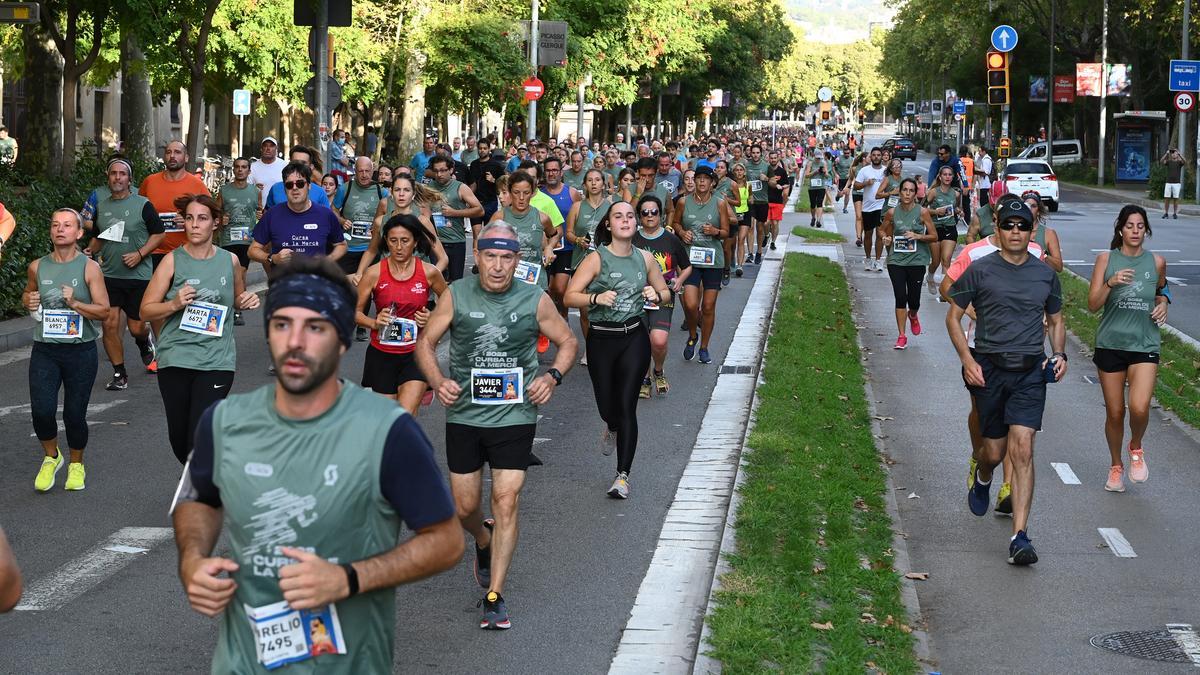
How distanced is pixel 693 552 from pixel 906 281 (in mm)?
9190

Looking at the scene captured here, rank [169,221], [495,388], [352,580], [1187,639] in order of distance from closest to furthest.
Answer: [352,580] < [1187,639] < [495,388] < [169,221]

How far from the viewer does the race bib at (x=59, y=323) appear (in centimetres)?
934

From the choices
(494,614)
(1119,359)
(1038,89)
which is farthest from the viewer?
(1038,89)

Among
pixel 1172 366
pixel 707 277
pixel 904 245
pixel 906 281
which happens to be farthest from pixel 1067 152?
pixel 707 277

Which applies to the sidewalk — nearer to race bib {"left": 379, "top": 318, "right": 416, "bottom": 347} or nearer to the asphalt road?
the asphalt road

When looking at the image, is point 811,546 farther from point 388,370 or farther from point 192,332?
point 192,332

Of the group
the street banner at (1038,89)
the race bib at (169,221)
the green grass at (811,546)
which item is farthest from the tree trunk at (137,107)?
the street banner at (1038,89)

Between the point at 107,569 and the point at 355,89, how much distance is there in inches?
1391

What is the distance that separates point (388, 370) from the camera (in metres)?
9.12

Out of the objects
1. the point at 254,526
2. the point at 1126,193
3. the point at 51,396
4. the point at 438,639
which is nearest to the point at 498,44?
the point at 1126,193

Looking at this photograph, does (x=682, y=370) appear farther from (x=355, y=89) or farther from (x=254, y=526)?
(x=355, y=89)

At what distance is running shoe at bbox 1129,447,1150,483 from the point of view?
991 centimetres

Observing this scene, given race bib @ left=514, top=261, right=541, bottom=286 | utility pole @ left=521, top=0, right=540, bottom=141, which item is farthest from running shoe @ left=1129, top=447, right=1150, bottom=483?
utility pole @ left=521, top=0, right=540, bottom=141

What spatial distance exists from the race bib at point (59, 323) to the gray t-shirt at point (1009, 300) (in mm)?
4638
